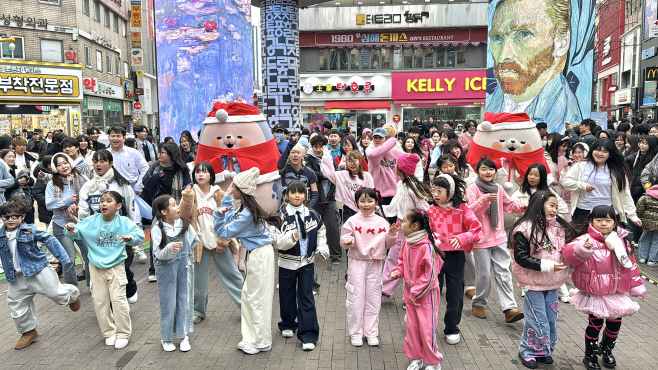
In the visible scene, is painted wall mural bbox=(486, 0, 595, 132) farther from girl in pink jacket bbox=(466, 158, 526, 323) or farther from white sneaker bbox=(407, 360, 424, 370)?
white sneaker bbox=(407, 360, 424, 370)

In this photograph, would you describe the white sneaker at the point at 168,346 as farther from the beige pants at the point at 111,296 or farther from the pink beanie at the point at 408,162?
the pink beanie at the point at 408,162

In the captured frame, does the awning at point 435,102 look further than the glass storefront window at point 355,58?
No

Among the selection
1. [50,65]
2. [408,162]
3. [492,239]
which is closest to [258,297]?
[408,162]

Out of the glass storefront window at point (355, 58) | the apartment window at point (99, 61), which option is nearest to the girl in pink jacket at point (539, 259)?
the glass storefront window at point (355, 58)

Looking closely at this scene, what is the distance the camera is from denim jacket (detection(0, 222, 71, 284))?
497 centimetres

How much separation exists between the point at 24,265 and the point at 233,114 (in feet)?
9.87

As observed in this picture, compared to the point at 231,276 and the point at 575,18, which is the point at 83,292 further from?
the point at 575,18

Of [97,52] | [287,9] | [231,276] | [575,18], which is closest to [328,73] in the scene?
[97,52]

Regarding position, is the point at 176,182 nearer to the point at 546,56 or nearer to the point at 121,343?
the point at 121,343

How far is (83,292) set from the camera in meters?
6.71

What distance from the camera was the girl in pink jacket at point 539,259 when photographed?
445 centimetres

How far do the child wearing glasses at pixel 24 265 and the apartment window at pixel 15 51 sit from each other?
24118 mm

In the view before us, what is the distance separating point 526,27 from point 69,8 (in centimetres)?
2294

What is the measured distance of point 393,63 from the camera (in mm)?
32812
